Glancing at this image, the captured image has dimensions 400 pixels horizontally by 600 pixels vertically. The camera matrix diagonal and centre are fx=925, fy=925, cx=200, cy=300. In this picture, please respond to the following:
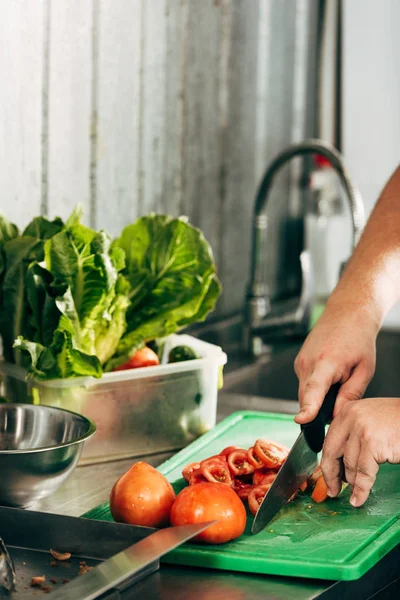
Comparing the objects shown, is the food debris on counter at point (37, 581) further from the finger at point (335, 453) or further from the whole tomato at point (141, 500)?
the finger at point (335, 453)

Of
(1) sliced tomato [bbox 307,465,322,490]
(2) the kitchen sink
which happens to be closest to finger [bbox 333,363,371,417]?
(1) sliced tomato [bbox 307,465,322,490]

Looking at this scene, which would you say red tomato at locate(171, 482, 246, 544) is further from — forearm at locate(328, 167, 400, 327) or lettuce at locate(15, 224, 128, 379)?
forearm at locate(328, 167, 400, 327)

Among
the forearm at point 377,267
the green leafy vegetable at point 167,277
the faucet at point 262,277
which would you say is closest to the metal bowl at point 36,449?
the green leafy vegetable at point 167,277

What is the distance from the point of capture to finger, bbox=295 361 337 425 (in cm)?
134

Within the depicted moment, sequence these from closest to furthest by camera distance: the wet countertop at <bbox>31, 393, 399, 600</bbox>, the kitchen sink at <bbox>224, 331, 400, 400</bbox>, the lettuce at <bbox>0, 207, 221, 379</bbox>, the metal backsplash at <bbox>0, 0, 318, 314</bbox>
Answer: the wet countertop at <bbox>31, 393, 399, 600</bbox>
the lettuce at <bbox>0, 207, 221, 379</bbox>
the metal backsplash at <bbox>0, 0, 318, 314</bbox>
the kitchen sink at <bbox>224, 331, 400, 400</bbox>

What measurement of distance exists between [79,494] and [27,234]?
0.45 m

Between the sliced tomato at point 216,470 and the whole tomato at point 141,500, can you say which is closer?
the whole tomato at point 141,500

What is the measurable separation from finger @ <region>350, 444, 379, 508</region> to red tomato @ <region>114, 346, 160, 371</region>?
0.45m

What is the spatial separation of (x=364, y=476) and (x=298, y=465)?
0.11 metres

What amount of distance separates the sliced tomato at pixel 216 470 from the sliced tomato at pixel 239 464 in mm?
11

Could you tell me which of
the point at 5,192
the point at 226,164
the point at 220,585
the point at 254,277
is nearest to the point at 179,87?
the point at 226,164

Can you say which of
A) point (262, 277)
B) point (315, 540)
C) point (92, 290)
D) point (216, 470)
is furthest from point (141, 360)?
point (262, 277)

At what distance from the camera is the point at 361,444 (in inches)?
48.6

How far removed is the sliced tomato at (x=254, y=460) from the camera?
54.0 inches
